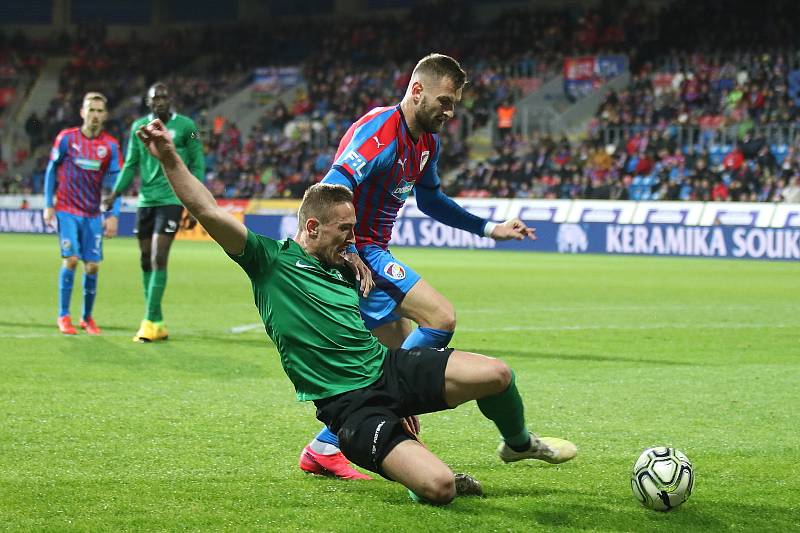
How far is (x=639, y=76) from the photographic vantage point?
34562 millimetres

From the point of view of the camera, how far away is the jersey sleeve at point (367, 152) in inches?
223

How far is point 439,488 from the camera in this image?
4.50m

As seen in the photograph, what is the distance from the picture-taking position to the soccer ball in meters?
4.58

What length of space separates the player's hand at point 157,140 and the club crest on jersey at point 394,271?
5.13 feet

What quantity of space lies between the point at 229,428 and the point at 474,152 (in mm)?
29908

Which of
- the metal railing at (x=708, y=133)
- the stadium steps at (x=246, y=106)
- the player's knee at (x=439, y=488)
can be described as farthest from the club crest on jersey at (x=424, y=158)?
the stadium steps at (x=246, y=106)

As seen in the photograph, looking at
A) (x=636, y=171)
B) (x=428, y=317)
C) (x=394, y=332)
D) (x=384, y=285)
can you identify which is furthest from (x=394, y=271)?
(x=636, y=171)

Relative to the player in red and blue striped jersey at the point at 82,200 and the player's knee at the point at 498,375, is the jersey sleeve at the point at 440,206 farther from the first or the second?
the player in red and blue striped jersey at the point at 82,200

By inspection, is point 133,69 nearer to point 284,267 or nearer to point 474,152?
point 474,152

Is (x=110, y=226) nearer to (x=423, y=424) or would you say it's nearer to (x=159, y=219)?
(x=159, y=219)

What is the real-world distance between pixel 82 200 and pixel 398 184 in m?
6.28

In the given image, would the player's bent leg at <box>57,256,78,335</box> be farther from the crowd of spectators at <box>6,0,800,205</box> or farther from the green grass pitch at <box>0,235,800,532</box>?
the crowd of spectators at <box>6,0,800,205</box>

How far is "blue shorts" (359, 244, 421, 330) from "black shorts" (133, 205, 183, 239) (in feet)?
16.9

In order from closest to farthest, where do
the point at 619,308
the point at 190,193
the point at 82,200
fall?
the point at 190,193 < the point at 82,200 < the point at 619,308
